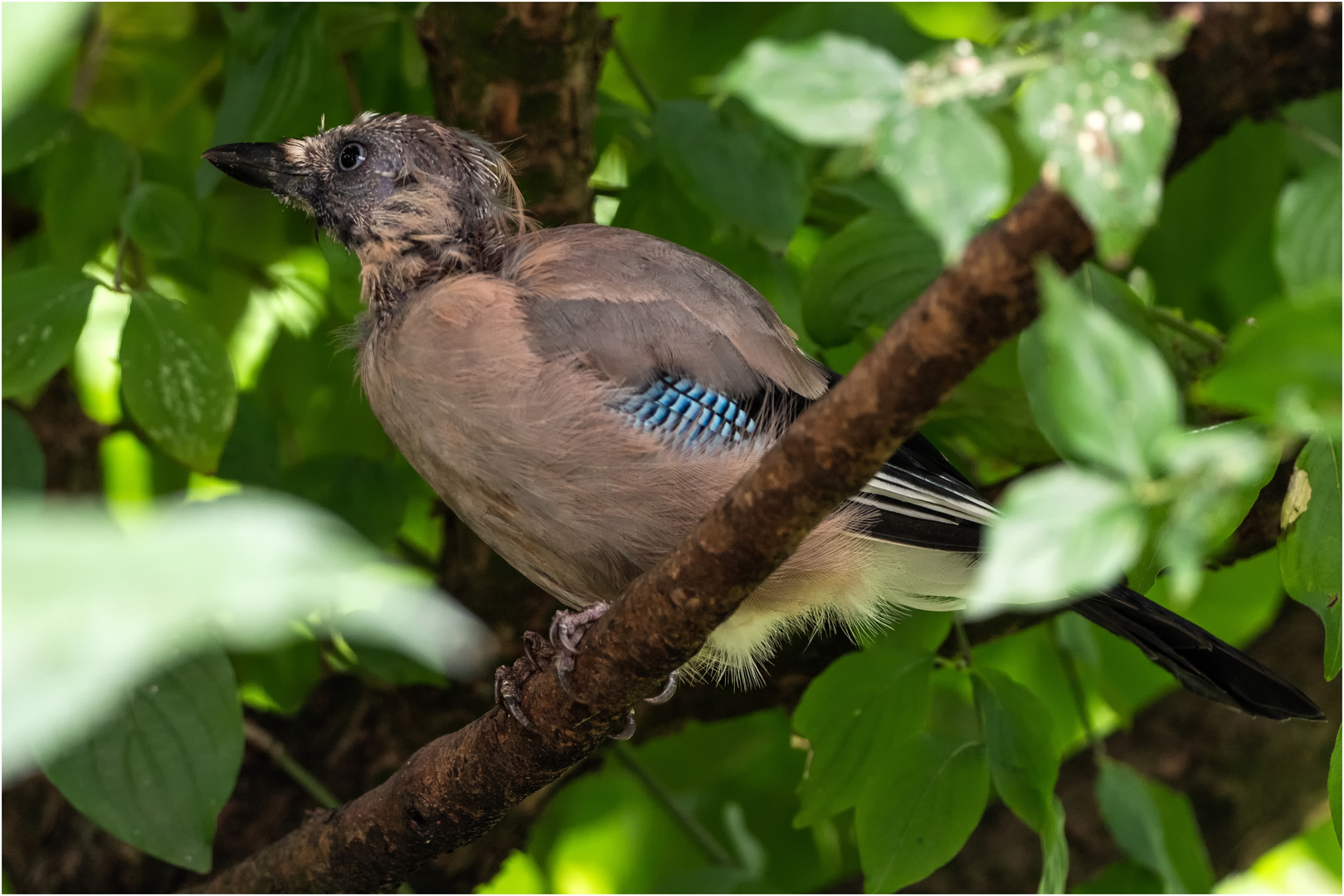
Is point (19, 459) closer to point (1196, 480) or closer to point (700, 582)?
point (700, 582)

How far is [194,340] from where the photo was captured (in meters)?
2.16

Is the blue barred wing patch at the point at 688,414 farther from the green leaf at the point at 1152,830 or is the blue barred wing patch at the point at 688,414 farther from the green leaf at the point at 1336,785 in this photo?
the green leaf at the point at 1152,830

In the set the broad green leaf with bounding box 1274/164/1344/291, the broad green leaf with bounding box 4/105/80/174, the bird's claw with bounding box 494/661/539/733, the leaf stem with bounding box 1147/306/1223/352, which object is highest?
the broad green leaf with bounding box 1274/164/1344/291

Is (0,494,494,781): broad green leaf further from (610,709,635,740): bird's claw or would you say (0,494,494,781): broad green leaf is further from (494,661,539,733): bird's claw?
(610,709,635,740): bird's claw

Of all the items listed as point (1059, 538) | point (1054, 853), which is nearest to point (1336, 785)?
point (1054, 853)

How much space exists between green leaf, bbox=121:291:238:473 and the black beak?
1.53 feet

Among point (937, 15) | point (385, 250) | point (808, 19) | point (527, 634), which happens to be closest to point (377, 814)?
point (527, 634)

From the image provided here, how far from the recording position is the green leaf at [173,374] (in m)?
2.14

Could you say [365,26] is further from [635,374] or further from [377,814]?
[377,814]

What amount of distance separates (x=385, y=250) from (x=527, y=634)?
2.86ft

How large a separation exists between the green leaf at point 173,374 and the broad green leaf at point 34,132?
46cm

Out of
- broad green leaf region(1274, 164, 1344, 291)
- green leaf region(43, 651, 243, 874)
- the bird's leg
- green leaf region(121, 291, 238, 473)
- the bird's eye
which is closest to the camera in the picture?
broad green leaf region(1274, 164, 1344, 291)

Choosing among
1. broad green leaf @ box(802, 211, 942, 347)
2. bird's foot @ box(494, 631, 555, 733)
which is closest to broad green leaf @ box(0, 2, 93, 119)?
bird's foot @ box(494, 631, 555, 733)

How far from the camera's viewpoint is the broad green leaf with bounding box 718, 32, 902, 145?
815 mm
